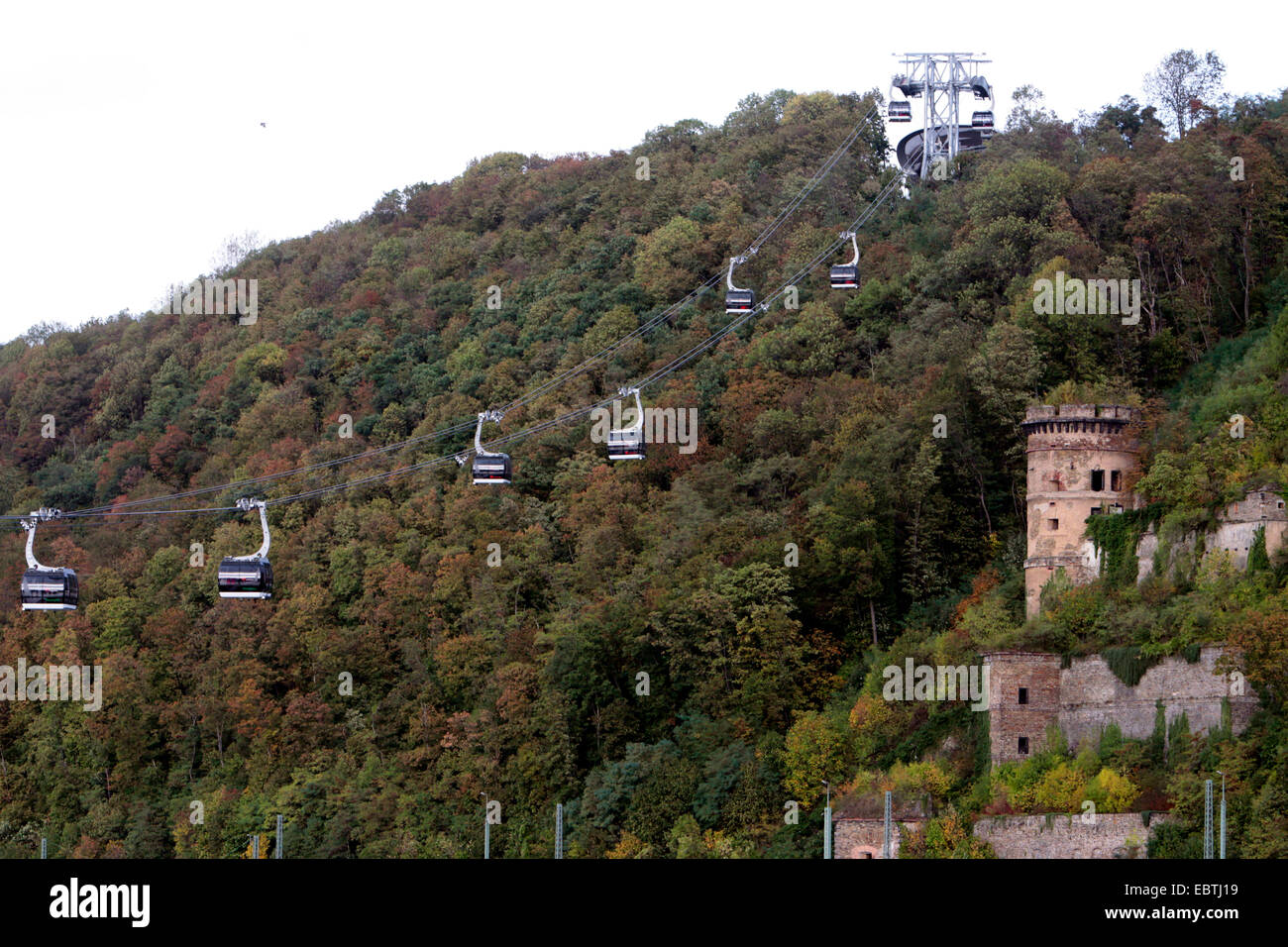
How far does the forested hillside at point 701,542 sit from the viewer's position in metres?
65.6

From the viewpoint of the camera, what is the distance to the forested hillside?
65625mm

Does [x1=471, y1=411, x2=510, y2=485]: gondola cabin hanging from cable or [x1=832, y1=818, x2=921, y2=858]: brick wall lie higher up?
[x1=471, y1=411, x2=510, y2=485]: gondola cabin hanging from cable

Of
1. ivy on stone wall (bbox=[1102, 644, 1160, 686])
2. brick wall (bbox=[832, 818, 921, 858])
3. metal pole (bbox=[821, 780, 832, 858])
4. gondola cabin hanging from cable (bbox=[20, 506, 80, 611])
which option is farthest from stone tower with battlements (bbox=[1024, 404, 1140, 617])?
gondola cabin hanging from cable (bbox=[20, 506, 80, 611])

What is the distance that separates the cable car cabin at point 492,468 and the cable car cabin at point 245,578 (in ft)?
26.2

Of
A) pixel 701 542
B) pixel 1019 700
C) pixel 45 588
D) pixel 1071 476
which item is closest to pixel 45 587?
pixel 45 588

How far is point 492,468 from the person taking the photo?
58.5 m

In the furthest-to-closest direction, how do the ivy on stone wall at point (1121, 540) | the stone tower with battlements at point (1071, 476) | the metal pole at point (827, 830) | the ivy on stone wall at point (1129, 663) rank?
the stone tower with battlements at point (1071, 476), the ivy on stone wall at point (1121, 540), the ivy on stone wall at point (1129, 663), the metal pole at point (827, 830)

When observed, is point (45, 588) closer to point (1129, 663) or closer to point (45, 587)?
point (45, 587)

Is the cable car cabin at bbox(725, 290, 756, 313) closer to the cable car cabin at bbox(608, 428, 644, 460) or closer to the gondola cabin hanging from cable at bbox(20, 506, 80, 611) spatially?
the cable car cabin at bbox(608, 428, 644, 460)

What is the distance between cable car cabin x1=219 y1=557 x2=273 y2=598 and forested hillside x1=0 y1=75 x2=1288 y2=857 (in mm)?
19045

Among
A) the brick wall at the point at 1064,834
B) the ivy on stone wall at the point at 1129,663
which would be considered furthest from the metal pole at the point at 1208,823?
the ivy on stone wall at the point at 1129,663

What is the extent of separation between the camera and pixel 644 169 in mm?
127000

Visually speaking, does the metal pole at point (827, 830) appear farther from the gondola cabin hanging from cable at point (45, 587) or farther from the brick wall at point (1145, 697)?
the gondola cabin hanging from cable at point (45, 587)
